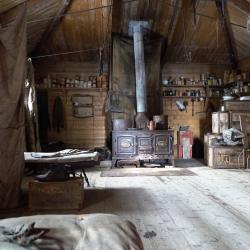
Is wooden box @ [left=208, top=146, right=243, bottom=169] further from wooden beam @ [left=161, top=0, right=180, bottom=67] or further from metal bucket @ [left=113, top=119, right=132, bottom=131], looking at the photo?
wooden beam @ [left=161, top=0, right=180, bottom=67]

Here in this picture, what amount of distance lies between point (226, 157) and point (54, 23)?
515 cm

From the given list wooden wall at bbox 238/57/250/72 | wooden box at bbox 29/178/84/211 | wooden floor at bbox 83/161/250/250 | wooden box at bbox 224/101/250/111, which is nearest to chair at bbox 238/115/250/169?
wooden box at bbox 224/101/250/111

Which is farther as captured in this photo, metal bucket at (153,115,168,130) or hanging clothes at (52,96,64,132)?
hanging clothes at (52,96,64,132)

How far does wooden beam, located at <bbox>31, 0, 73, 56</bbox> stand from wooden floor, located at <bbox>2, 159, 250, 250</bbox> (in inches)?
143

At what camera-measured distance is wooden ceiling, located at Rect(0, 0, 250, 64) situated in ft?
22.4

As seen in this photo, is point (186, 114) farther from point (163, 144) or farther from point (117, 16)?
point (117, 16)

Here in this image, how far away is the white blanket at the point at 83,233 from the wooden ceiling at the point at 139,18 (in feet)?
16.8

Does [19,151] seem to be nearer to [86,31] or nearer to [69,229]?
[69,229]

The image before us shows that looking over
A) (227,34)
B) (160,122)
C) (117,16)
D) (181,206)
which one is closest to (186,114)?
(160,122)

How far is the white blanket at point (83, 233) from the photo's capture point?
1356 mm

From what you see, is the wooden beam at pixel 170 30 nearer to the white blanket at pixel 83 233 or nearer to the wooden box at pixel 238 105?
the wooden box at pixel 238 105

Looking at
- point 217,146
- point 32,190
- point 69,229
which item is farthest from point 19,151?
point 217,146

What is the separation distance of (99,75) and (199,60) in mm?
3062

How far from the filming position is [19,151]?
4.04 metres
